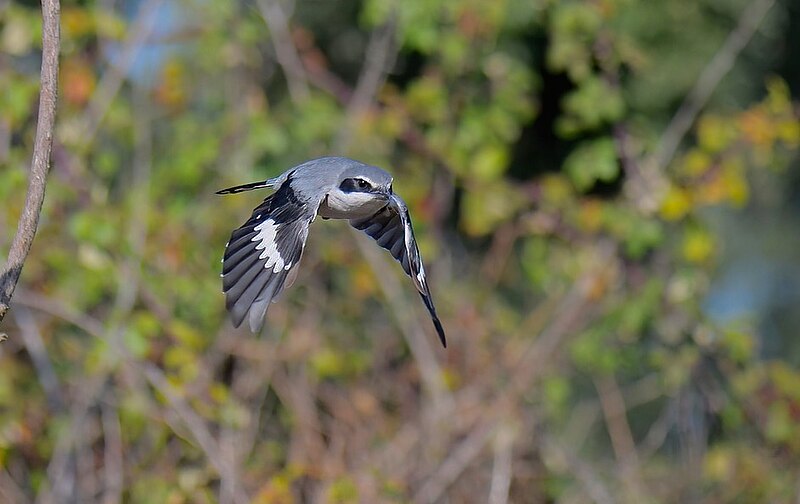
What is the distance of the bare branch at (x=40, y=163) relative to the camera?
66.3 inches

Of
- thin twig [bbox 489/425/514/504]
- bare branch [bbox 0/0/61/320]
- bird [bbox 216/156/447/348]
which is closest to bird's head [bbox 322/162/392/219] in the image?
bird [bbox 216/156/447/348]

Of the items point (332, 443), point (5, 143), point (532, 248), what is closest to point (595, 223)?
point (532, 248)

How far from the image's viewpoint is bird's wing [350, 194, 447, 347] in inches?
95.8

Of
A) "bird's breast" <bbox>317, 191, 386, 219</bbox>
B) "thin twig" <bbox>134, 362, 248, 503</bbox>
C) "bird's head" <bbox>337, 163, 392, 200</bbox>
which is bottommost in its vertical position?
"thin twig" <bbox>134, 362, 248, 503</bbox>

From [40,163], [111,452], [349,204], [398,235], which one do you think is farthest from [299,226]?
[111,452]

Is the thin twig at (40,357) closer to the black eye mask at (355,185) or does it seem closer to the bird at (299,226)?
the bird at (299,226)

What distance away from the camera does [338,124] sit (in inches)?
178

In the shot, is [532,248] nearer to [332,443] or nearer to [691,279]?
[691,279]

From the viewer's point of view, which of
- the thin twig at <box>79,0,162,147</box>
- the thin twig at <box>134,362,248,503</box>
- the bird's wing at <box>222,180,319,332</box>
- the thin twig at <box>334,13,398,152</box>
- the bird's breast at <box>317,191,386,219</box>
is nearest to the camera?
the bird's wing at <box>222,180,319,332</box>

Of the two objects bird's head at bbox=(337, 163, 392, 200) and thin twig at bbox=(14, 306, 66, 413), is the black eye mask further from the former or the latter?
thin twig at bbox=(14, 306, 66, 413)

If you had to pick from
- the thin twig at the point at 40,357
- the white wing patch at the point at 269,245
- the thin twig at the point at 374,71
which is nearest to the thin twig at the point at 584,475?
the thin twig at the point at 374,71

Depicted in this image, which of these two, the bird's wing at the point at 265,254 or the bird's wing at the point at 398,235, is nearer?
the bird's wing at the point at 265,254

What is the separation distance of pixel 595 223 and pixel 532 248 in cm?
27

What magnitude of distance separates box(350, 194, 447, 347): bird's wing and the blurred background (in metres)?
1.09
